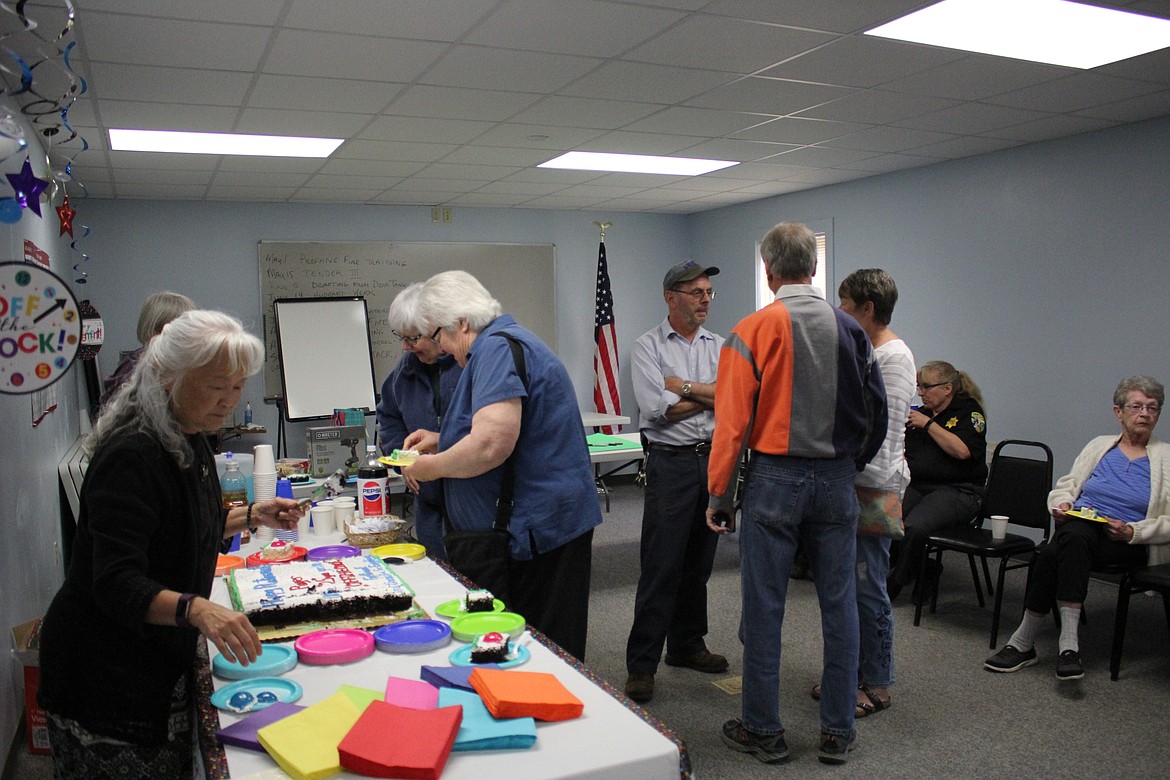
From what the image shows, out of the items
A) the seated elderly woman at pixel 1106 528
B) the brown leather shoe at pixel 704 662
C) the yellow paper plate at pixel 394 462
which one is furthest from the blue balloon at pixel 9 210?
the seated elderly woman at pixel 1106 528

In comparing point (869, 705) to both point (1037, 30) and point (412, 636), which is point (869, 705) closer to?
point (412, 636)

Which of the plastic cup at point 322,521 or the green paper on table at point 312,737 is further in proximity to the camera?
the plastic cup at point 322,521

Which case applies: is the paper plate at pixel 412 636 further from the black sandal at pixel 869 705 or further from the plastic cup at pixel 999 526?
the plastic cup at pixel 999 526

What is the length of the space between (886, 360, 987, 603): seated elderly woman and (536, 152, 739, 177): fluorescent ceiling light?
200 cm

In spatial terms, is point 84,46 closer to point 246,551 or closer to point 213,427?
point 246,551

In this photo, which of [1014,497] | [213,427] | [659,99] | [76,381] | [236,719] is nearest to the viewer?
[236,719]

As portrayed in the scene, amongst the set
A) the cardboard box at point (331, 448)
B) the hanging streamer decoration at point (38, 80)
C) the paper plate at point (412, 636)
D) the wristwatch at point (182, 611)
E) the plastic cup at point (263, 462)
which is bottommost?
the cardboard box at point (331, 448)

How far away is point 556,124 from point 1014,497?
Answer: 2.90 m

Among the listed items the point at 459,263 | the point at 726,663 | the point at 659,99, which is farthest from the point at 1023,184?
the point at 459,263

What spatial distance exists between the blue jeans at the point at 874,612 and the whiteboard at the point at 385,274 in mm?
4971

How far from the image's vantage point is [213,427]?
1565mm

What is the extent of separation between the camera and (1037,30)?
3.17 m

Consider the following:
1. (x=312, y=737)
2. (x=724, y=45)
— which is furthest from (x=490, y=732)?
(x=724, y=45)

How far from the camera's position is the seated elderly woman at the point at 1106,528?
135 inches
